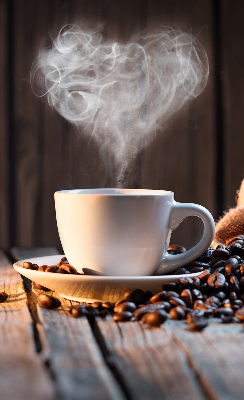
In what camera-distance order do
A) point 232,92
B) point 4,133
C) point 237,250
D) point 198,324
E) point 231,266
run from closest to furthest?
point 198,324, point 231,266, point 237,250, point 4,133, point 232,92

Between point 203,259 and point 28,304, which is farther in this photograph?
point 203,259

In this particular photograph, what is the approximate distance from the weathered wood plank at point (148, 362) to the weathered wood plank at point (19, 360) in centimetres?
8

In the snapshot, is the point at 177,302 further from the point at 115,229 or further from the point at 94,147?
the point at 94,147

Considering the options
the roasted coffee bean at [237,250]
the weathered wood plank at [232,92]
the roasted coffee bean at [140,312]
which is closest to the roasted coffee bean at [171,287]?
Answer: the roasted coffee bean at [140,312]

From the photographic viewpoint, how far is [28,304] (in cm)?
75

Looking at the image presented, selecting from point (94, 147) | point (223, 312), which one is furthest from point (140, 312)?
point (94, 147)

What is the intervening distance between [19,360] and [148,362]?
0.15 meters

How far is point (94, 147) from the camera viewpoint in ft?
6.72

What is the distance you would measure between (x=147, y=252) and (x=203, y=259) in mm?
193

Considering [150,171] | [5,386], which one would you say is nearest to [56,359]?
[5,386]

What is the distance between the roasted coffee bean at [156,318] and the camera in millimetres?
604

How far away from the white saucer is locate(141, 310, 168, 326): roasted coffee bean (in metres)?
0.09

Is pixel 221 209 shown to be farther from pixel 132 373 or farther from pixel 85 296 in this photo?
pixel 132 373

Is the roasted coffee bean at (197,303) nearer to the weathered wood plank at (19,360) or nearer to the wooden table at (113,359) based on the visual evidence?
the wooden table at (113,359)
